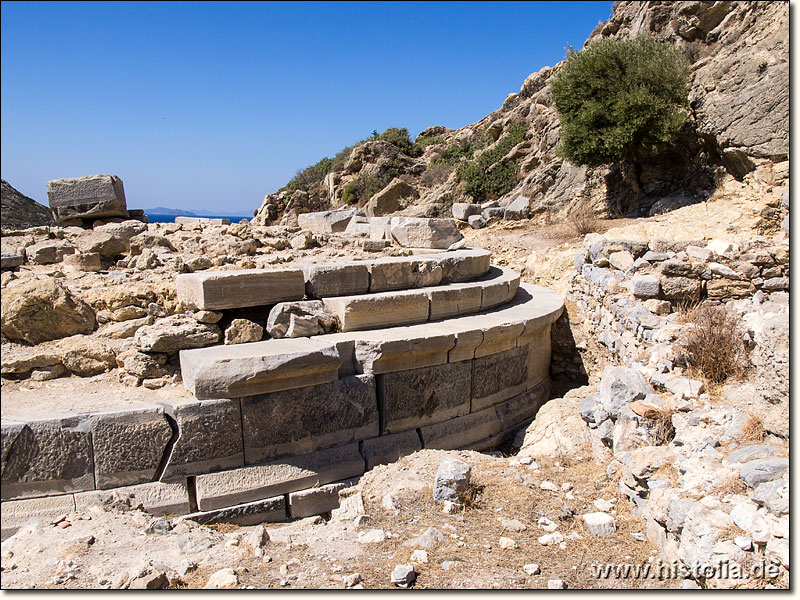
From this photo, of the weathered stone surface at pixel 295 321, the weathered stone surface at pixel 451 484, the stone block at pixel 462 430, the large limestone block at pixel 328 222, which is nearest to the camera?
the weathered stone surface at pixel 451 484

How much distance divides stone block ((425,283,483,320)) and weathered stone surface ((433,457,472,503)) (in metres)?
1.90

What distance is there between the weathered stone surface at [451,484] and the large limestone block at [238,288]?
208 centimetres

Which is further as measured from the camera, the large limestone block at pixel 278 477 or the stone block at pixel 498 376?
the stone block at pixel 498 376

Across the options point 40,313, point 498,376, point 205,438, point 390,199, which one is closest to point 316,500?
point 205,438

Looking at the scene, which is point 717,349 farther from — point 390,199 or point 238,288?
point 390,199

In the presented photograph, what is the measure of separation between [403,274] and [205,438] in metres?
2.53

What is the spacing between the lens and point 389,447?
462 centimetres

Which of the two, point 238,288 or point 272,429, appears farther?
point 238,288

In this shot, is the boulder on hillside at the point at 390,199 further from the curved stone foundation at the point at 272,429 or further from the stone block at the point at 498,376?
the curved stone foundation at the point at 272,429

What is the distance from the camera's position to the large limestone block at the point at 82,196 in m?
7.72

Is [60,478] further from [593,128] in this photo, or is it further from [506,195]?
[506,195]

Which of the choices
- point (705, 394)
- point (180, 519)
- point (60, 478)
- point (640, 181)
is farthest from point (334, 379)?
point (640, 181)

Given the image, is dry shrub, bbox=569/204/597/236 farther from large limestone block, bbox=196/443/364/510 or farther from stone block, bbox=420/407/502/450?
large limestone block, bbox=196/443/364/510

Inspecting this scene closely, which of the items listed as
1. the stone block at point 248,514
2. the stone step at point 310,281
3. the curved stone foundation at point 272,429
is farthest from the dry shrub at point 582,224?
the stone block at point 248,514
